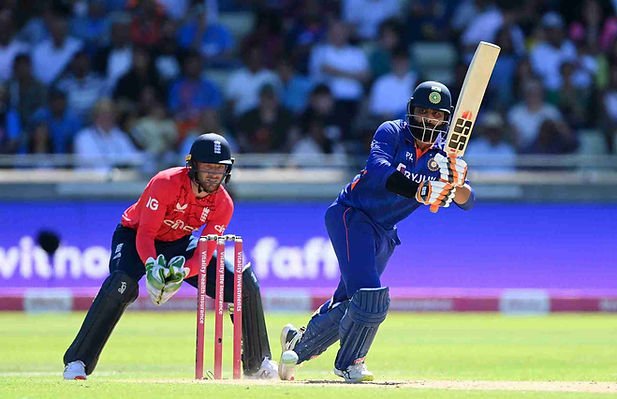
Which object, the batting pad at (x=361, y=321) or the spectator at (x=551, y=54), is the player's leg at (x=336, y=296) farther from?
the spectator at (x=551, y=54)

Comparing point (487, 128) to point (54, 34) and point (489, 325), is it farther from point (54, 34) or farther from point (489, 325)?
point (54, 34)

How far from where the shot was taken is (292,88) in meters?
13.3

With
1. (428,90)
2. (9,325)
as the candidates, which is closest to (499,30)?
(9,325)

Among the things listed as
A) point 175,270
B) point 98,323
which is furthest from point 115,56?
point 175,270

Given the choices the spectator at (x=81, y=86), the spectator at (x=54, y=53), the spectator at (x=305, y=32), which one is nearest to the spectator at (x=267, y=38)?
the spectator at (x=305, y=32)

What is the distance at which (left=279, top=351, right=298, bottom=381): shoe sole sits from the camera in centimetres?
691

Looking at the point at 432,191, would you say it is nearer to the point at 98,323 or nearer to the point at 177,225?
the point at 177,225

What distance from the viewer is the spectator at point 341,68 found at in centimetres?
1320

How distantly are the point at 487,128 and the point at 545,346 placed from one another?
3.67 metres

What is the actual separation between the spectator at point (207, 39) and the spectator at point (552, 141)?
3315mm

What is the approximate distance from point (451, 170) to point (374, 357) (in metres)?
2.53

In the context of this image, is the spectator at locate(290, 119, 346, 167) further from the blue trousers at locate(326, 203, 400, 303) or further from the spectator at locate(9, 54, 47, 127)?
the blue trousers at locate(326, 203, 400, 303)

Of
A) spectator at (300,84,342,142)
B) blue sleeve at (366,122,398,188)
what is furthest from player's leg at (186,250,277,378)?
spectator at (300,84,342,142)

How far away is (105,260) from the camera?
11922 mm
